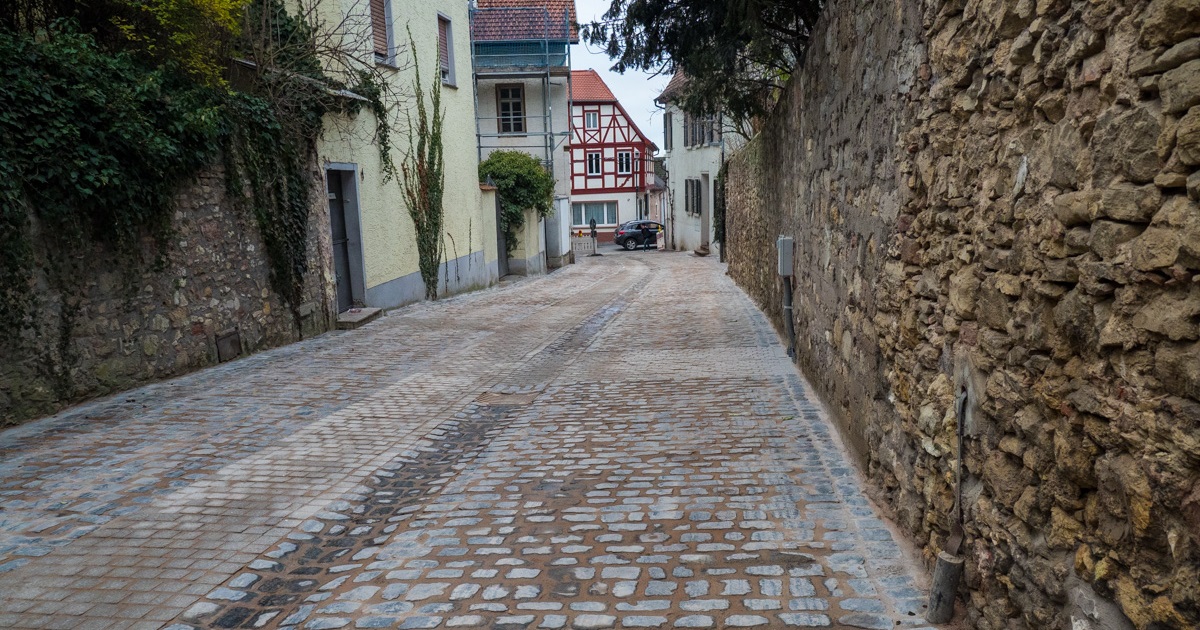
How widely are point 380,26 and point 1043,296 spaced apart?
47.5ft

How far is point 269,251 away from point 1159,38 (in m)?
10.0

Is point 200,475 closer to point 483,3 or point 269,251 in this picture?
point 269,251

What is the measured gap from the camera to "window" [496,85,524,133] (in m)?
29.2

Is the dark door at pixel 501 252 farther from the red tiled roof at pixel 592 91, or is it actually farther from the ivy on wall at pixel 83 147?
the red tiled roof at pixel 592 91

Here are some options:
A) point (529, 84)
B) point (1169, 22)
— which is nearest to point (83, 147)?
point (1169, 22)

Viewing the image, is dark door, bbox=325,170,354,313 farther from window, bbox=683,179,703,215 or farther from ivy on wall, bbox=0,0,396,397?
window, bbox=683,179,703,215

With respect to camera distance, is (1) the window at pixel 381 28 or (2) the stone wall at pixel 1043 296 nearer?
(2) the stone wall at pixel 1043 296

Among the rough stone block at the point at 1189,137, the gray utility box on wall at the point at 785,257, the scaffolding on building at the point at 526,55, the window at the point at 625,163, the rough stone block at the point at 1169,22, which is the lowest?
the gray utility box on wall at the point at 785,257

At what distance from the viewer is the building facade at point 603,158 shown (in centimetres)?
4691

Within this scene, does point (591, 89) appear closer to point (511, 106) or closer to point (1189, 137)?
point (511, 106)

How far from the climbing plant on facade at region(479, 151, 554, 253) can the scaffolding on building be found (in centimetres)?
311

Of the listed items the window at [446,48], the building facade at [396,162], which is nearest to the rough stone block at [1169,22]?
the building facade at [396,162]

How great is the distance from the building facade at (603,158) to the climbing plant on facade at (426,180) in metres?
30.4

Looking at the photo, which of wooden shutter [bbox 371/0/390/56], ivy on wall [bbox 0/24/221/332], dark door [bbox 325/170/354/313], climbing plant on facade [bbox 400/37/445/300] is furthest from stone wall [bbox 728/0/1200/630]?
climbing plant on facade [bbox 400/37/445/300]
